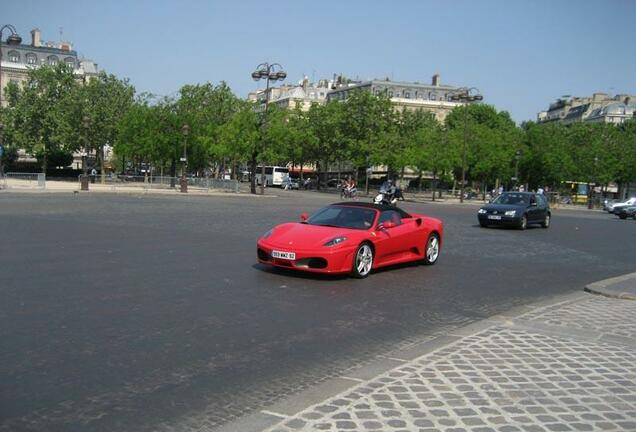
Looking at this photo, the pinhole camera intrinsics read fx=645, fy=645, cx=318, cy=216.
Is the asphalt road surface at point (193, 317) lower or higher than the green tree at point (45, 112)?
lower

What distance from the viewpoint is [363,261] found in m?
11.2

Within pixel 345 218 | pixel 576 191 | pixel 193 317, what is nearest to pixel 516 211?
pixel 345 218

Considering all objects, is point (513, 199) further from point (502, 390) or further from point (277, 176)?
point (277, 176)

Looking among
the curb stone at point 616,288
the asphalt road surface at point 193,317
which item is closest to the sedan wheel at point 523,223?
the asphalt road surface at point 193,317

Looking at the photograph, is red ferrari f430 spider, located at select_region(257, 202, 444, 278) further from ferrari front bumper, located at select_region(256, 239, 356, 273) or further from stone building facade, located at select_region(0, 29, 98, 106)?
stone building facade, located at select_region(0, 29, 98, 106)

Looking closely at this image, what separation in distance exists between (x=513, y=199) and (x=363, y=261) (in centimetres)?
1728

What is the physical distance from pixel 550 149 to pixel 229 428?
7649 centimetres

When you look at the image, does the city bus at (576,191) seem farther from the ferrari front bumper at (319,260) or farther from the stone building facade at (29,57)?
the stone building facade at (29,57)

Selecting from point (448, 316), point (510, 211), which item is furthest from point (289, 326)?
point (510, 211)

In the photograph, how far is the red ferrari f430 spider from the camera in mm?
10648

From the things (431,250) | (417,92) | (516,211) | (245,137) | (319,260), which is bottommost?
(431,250)

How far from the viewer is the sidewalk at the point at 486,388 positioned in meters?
4.50

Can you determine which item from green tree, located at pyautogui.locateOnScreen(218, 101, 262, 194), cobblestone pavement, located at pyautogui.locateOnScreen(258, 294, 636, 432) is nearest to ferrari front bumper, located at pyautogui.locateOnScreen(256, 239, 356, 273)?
cobblestone pavement, located at pyautogui.locateOnScreen(258, 294, 636, 432)

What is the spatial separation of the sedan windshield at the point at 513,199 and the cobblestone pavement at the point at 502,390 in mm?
19476
